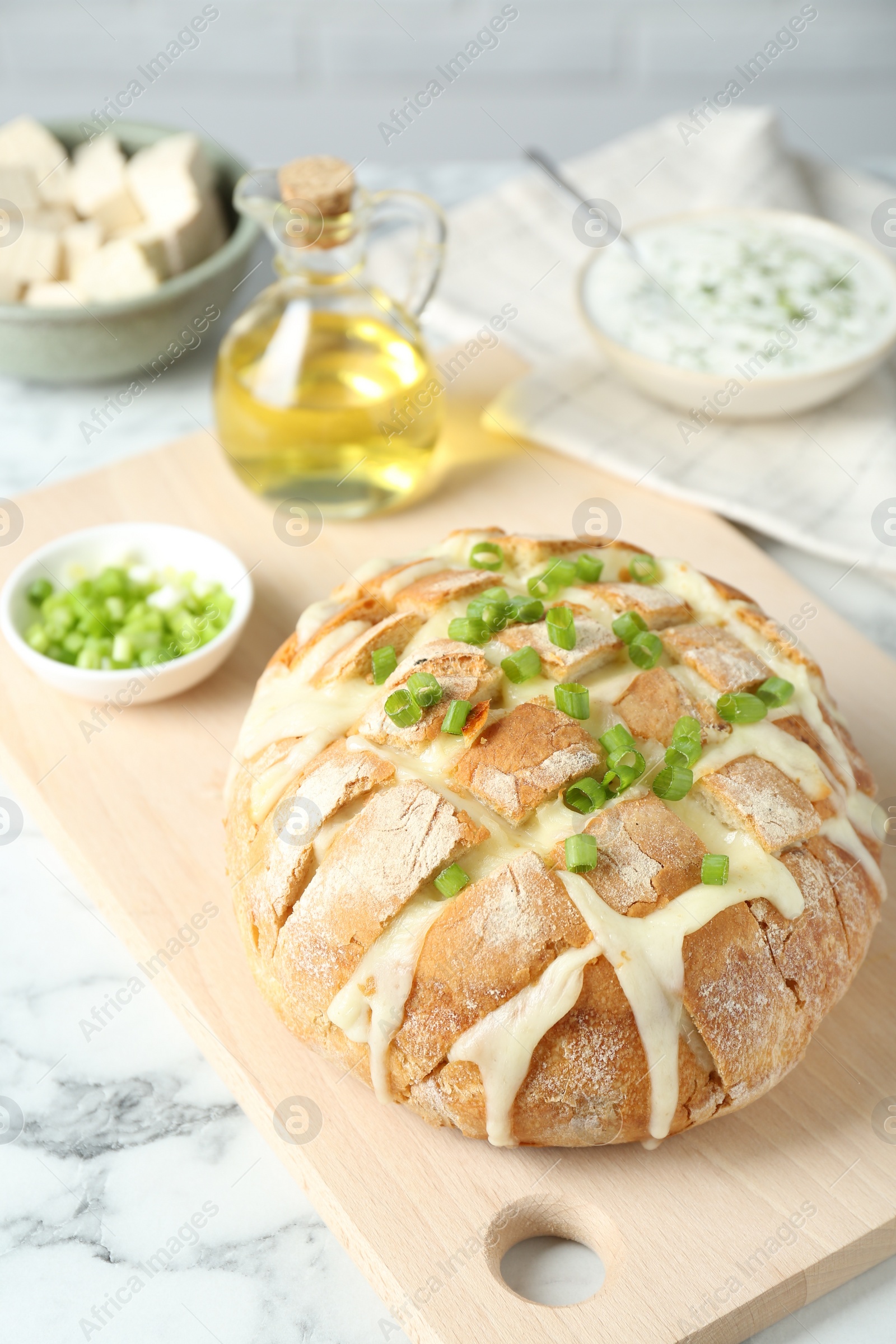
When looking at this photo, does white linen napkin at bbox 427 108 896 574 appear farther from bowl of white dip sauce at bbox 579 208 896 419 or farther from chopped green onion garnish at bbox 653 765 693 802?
chopped green onion garnish at bbox 653 765 693 802

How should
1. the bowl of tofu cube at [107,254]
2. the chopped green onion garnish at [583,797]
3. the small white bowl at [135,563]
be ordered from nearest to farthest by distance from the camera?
the chopped green onion garnish at [583,797] < the small white bowl at [135,563] < the bowl of tofu cube at [107,254]

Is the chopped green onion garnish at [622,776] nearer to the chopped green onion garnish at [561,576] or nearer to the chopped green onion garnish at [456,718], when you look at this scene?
the chopped green onion garnish at [456,718]

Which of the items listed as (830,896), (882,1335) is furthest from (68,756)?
(882,1335)

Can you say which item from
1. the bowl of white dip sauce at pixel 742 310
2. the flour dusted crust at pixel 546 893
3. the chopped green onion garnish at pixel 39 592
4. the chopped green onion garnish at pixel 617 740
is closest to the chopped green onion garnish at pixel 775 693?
the flour dusted crust at pixel 546 893

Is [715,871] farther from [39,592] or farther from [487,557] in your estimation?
[39,592]

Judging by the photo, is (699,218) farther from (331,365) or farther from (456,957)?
(456,957)

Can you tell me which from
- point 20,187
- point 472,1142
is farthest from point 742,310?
point 472,1142
